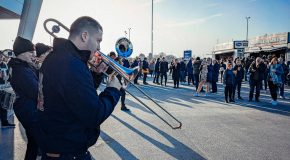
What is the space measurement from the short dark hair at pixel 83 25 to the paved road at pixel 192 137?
10.6 feet

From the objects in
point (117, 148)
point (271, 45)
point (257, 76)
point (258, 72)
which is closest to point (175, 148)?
point (117, 148)

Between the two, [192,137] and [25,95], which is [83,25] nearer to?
[25,95]

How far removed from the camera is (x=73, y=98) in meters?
1.78

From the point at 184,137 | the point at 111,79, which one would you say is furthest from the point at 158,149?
the point at 111,79

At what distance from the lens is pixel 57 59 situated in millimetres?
1860

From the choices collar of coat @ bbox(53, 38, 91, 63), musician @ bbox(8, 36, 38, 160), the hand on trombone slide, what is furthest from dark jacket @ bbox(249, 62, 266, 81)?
collar of coat @ bbox(53, 38, 91, 63)

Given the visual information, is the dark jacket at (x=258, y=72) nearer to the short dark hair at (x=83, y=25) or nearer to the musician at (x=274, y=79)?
the musician at (x=274, y=79)

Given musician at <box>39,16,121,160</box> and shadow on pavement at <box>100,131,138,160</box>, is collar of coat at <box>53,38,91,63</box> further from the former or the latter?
shadow on pavement at <box>100,131,138,160</box>

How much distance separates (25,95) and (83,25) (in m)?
1.71

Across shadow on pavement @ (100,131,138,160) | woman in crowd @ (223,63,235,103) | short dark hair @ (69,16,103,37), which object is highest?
short dark hair @ (69,16,103,37)

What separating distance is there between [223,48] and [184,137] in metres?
41.0

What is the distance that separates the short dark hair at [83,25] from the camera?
2008 millimetres

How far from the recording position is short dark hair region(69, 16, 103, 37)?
6.59ft

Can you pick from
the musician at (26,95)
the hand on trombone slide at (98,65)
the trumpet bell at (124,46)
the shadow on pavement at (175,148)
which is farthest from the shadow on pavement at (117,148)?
the hand on trombone slide at (98,65)
